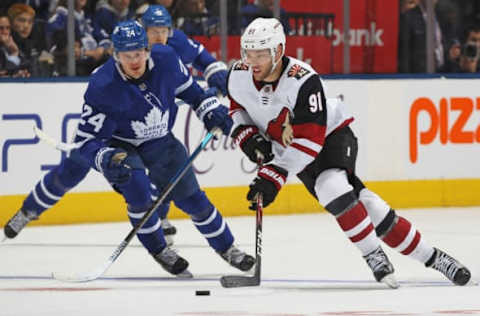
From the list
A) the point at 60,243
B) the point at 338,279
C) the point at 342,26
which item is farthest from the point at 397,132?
the point at 338,279

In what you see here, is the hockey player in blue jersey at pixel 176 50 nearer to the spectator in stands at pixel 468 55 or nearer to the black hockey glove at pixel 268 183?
the black hockey glove at pixel 268 183

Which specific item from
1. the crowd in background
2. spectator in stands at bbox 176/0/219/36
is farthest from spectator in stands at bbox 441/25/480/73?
spectator in stands at bbox 176/0/219/36

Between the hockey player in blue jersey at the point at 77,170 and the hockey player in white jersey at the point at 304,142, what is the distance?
1526 mm

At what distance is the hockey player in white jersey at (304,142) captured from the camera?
487cm

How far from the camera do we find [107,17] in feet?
26.1

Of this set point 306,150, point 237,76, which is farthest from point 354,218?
point 237,76

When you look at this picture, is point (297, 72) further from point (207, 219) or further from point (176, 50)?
point (176, 50)

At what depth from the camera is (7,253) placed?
255 inches

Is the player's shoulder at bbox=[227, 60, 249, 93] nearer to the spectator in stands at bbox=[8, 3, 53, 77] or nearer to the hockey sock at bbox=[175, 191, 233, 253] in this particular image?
the hockey sock at bbox=[175, 191, 233, 253]

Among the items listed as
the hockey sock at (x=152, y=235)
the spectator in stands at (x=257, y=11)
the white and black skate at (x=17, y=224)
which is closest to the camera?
the hockey sock at (x=152, y=235)

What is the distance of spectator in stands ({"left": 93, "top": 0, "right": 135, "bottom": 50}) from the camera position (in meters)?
7.93

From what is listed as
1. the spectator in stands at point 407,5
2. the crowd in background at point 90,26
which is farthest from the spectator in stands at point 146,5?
the spectator in stands at point 407,5

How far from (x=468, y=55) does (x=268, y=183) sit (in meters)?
4.65

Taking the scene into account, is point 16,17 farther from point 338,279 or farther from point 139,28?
point 338,279
